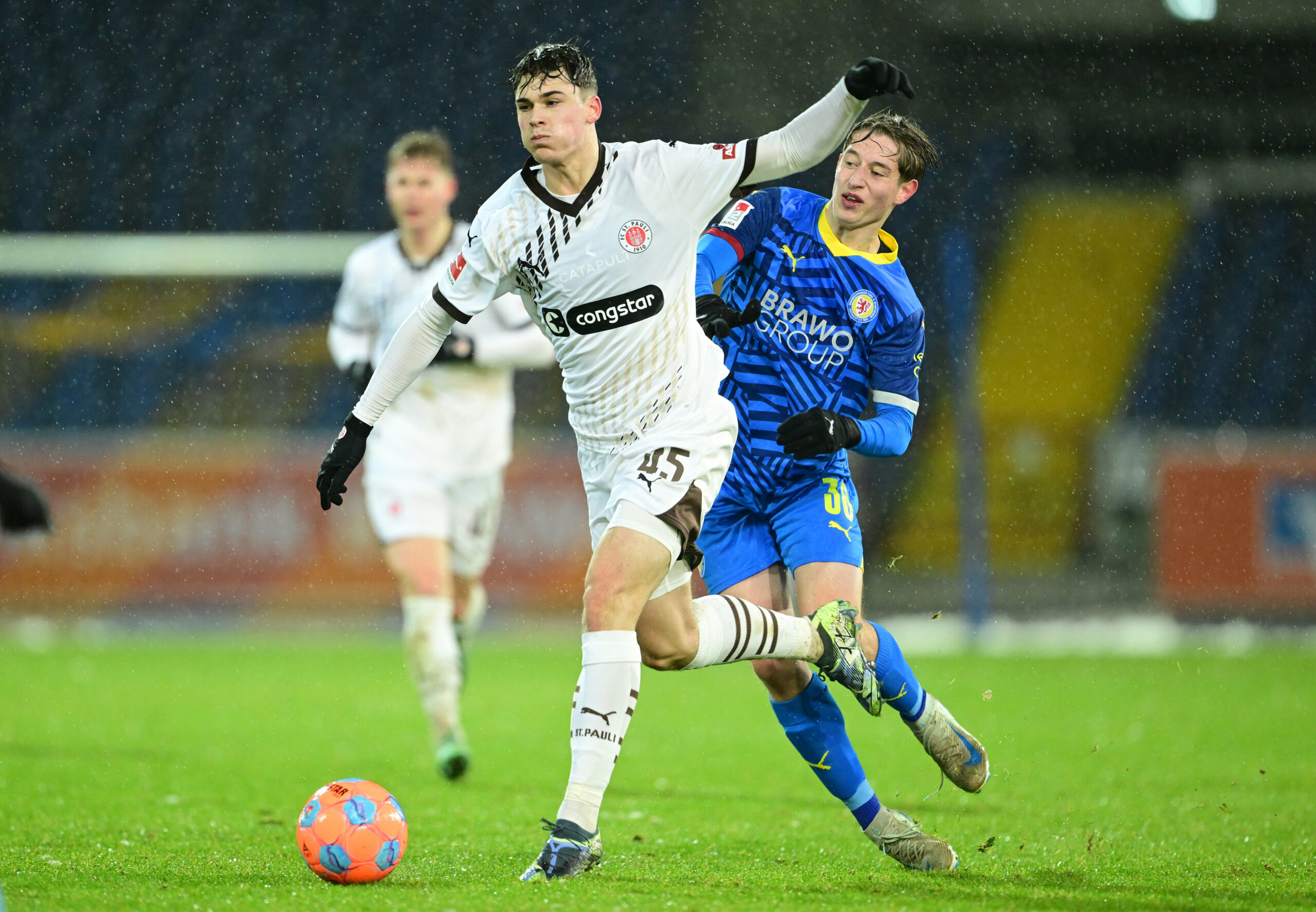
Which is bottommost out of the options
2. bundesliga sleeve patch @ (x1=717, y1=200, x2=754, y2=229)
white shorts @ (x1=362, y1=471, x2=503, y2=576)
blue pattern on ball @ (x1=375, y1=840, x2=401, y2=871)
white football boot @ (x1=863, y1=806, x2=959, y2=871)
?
white football boot @ (x1=863, y1=806, x2=959, y2=871)

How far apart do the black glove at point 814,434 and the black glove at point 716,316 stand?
0.37 m

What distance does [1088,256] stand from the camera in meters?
21.7

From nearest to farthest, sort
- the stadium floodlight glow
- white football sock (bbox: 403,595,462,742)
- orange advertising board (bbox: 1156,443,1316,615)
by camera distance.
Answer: white football sock (bbox: 403,595,462,742)
the stadium floodlight glow
orange advertising board (bbox: 1156,443,1316,615)

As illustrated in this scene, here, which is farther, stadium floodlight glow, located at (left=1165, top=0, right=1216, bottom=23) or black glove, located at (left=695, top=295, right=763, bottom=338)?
stadium floodlight glow, located at (left=1165, top=0, right=1216, bottom=23)

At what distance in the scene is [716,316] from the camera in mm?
4367

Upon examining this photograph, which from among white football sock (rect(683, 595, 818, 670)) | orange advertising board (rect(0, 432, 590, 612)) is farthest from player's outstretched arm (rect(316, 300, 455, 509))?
orange advertising board (rect(0, 432, 590, 612))

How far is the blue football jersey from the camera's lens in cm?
452

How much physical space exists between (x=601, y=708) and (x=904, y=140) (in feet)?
6.69

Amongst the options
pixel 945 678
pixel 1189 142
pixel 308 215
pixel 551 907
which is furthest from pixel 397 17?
pixel 1189 142

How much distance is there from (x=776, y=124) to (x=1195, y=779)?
Result: 5042 millimetres

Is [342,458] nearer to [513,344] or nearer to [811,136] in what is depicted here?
[811,136]

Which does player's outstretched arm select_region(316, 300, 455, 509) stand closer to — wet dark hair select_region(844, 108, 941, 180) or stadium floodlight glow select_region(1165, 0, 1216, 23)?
wet dark hair select_region(844, 108, 941, 180)

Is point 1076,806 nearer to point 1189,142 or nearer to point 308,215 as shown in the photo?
point 308,215

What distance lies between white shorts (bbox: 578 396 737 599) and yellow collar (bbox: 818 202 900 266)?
2.28 feet
